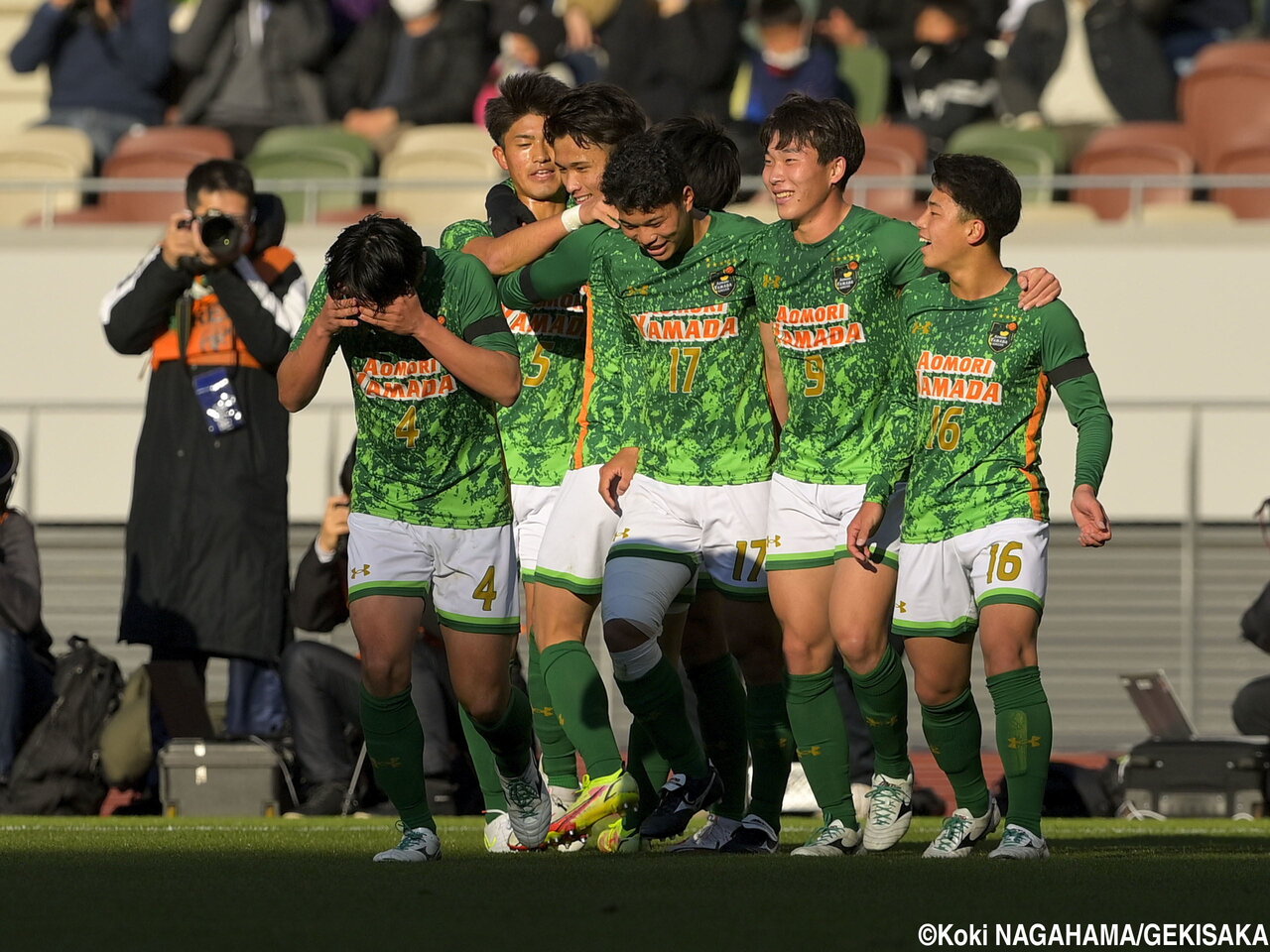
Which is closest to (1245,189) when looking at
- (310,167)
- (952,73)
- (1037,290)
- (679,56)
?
(952,73)

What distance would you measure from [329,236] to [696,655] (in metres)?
7.88

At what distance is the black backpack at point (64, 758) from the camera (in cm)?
980

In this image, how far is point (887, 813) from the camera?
7.02 metres

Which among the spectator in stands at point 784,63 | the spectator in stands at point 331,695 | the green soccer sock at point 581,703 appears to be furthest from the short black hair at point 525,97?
the spectator in stands at point 784,63

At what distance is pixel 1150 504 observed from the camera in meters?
13.4

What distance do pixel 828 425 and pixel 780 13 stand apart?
913 cm

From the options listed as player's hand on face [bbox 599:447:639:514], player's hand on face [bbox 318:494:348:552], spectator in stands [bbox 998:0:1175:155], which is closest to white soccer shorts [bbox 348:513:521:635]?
player's hand on face [bbox 599:447:639:514]

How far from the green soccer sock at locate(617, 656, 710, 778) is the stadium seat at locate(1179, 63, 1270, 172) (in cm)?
961

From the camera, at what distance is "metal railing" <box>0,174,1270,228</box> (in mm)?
14273

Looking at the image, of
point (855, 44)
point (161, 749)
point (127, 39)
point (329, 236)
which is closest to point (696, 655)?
point (161, 749)

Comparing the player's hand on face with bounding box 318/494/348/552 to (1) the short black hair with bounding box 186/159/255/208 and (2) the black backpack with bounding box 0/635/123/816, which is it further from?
(1) the short black hair with bounding box 186/159/255/208

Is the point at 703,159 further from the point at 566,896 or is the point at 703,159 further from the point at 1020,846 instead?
the point at 566,896

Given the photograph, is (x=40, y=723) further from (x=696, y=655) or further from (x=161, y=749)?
(x=696, y=655)

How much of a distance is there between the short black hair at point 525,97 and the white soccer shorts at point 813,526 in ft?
5.12
